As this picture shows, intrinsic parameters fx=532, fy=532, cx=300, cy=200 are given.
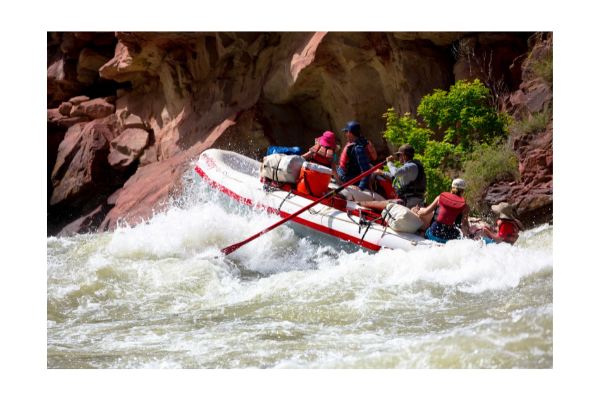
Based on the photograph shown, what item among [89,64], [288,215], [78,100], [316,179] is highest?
[89,64]

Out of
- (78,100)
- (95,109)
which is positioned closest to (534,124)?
(95,109)

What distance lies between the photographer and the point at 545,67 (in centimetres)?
730

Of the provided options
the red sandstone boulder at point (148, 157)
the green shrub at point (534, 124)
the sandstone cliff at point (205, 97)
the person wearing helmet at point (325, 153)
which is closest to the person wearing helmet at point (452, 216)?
the person wearing helmet at point (325, 153)

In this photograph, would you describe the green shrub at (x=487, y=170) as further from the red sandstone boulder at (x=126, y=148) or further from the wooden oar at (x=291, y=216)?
the red sandstone boulder at (x=126, y=148)

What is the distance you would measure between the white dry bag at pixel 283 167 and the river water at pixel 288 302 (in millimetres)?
489

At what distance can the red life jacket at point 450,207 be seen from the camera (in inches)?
187

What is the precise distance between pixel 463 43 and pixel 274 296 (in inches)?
237

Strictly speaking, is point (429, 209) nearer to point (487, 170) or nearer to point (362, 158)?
point (362, 158)

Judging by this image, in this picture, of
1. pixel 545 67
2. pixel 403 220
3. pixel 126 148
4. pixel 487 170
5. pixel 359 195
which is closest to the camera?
pixel 403 220

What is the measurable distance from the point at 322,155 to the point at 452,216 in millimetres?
1996

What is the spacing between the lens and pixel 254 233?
611cm

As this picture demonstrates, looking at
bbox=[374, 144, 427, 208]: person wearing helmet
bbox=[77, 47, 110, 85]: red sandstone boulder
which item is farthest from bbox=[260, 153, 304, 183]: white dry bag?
bbox=[77, 47, 110, 85]: red sandstone boulder
